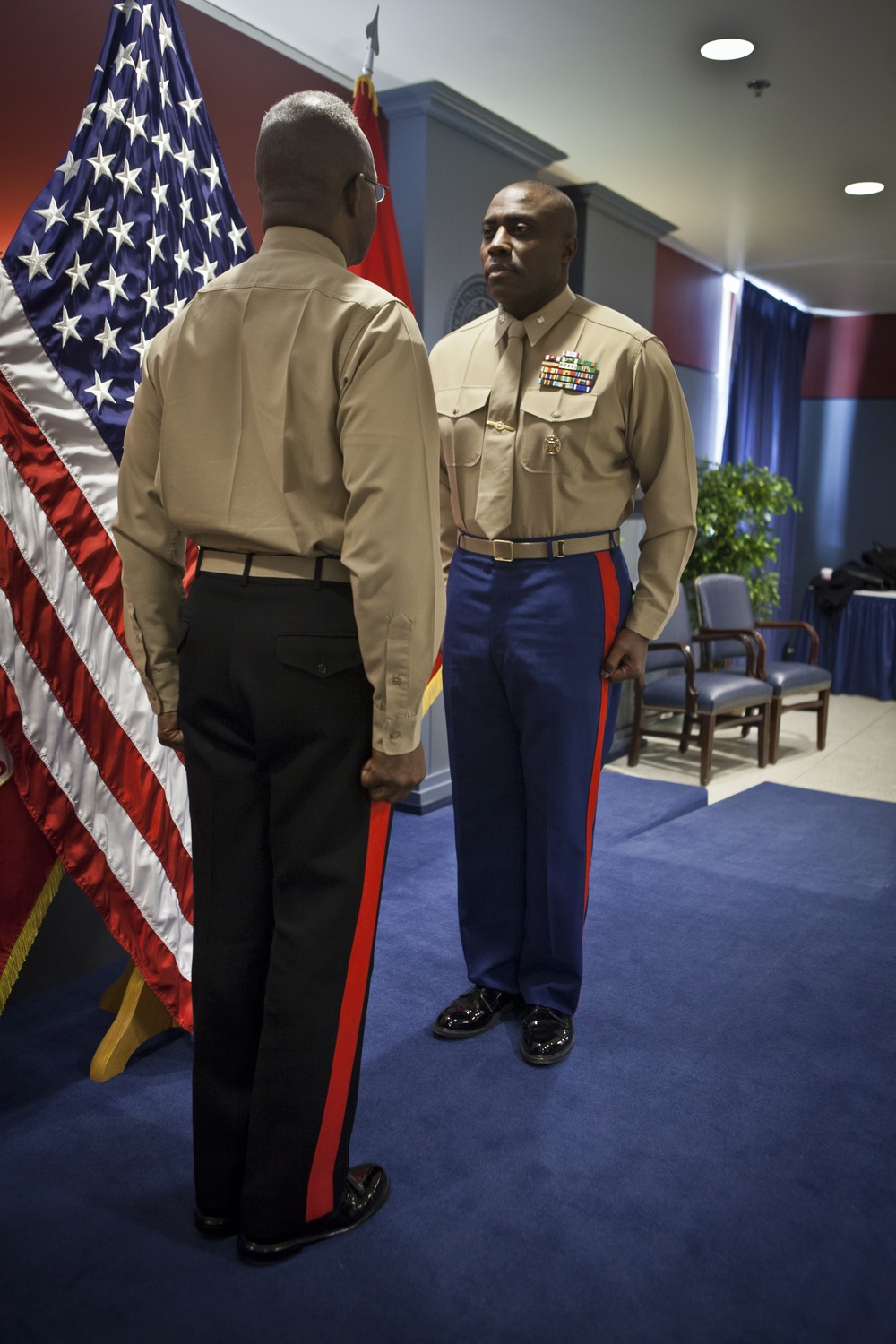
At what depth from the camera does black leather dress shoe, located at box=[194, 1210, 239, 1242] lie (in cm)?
148

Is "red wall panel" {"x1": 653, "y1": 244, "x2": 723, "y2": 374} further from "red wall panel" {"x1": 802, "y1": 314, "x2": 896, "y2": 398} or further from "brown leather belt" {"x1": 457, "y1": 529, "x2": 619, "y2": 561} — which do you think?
"brown leather belt" {"x1": 457, "y1": 529, "x2": 619, "y2": 561}

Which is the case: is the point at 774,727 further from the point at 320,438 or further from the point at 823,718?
the point at 320,438

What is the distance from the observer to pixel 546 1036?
6.61 ft

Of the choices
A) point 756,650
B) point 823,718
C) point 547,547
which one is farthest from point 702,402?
point 547,547

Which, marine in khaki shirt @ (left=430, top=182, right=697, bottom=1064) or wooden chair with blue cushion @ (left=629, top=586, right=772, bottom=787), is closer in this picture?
marine in khaki shirt @ (left=430, top=182, right=697, bottom=1064)

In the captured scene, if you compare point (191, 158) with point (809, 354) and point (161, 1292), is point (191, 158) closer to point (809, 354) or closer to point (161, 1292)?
point (161, 1292)

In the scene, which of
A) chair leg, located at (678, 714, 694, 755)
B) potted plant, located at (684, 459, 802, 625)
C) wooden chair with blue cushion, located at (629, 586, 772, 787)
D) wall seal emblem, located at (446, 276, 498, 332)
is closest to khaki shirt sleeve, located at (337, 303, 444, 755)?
wall seal emblem, located at (446, 276, 498, 332)

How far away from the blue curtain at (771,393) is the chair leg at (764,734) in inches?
98.3

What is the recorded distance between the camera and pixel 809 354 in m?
8.03

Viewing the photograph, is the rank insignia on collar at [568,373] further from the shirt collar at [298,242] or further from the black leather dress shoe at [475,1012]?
the black leather dress shoe at [475,1012]

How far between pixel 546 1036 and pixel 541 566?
2.97 ft

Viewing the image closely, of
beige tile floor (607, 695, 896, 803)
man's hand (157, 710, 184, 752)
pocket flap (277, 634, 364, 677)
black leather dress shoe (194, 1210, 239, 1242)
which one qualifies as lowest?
beige tile floor (607, 695, 896, 803)

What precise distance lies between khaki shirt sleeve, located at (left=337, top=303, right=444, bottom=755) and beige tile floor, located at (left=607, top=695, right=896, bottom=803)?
3198 millimetres

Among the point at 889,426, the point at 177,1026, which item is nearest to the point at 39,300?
the point at 177,1026
